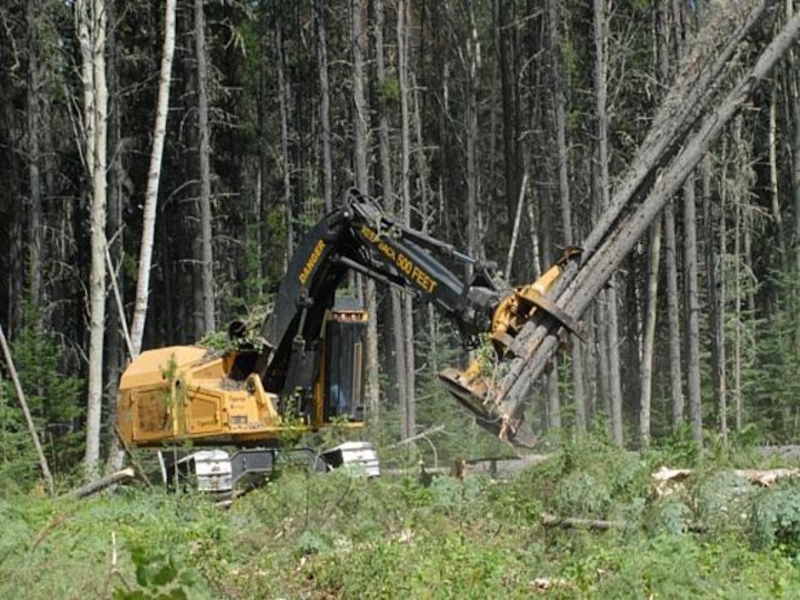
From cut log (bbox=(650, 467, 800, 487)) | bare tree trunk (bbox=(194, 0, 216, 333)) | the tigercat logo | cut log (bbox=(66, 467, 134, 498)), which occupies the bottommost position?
cut log (bbox=(66, 467, 134, 498))

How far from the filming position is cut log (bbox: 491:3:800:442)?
1041cm

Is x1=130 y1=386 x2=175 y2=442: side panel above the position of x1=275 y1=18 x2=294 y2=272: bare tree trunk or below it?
below

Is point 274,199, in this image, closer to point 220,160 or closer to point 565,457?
point 220,160

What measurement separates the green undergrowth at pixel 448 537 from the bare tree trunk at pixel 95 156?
6374 millimetres

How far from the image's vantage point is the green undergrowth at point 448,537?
695cm

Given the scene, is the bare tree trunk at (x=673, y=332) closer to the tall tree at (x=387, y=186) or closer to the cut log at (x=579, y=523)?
the tall tree at (x=387, y=186)

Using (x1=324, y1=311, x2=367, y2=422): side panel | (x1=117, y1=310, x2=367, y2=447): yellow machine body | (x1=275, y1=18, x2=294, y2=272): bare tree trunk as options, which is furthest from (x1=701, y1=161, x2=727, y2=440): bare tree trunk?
(x1=117, y1=310, x2=367, y2=447): yellow machine body

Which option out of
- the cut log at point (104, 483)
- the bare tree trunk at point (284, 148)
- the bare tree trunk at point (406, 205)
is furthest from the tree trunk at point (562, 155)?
the cut log at point (104, 483)

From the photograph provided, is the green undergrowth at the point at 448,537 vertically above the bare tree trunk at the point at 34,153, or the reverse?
the bare tree trunk at the point at 34,153

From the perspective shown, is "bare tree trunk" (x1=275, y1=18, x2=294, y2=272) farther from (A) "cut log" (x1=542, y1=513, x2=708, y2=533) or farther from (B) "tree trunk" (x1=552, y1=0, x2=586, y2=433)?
(A) "cut log" (x1=542, y1=513, x2=708, y2=533)

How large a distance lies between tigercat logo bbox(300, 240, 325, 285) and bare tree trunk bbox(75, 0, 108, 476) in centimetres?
565

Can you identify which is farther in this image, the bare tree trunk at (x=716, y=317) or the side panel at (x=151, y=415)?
the bare tree trunk at (x=716, y=317)

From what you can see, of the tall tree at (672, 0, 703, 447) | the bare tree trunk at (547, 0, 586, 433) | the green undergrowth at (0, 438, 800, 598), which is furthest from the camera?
the bare tree trunk at (547, 0, 586, 433)

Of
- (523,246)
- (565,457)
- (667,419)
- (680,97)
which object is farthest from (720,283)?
(565,457)
